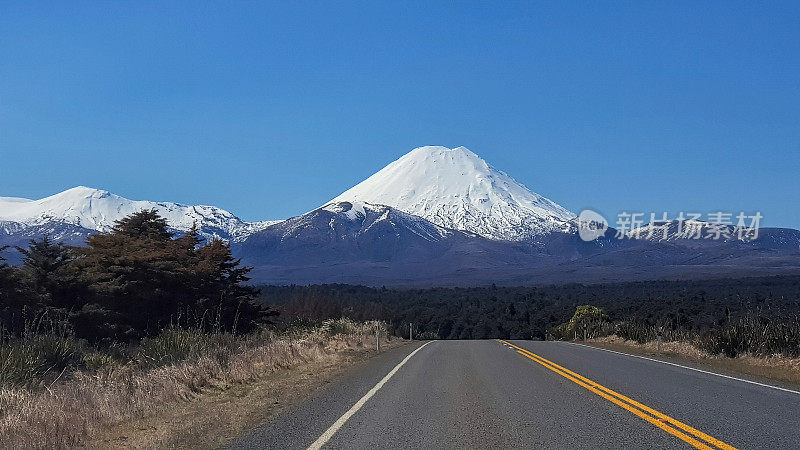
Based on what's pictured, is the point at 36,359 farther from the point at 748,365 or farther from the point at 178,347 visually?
the point at 748,365

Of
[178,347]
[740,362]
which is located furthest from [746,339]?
[178,347]

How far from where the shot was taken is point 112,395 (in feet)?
34.6

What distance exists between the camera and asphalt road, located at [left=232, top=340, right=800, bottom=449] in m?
8.30

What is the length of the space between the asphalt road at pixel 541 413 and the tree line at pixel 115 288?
15.4 m

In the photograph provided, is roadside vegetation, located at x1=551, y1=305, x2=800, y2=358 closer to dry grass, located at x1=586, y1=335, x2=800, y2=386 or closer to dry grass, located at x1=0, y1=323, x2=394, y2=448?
dry grass, located at x1=586, y1=335, x2=800, y2=386

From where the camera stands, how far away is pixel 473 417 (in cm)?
986

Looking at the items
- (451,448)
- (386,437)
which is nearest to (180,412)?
(386,437)

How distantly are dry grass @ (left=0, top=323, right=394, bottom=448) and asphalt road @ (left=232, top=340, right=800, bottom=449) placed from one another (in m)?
1.83

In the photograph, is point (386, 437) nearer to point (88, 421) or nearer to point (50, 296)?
point (88, 421)

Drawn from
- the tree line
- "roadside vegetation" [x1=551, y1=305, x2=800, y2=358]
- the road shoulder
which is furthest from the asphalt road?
the tree line

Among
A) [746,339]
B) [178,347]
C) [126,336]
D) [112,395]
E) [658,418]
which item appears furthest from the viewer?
[126,336]

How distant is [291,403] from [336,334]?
65.3 ft

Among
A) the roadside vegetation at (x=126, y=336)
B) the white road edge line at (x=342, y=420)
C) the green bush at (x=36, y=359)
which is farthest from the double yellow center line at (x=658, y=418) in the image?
the green bush at (x=36, y=359)

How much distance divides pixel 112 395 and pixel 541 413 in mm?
5962
